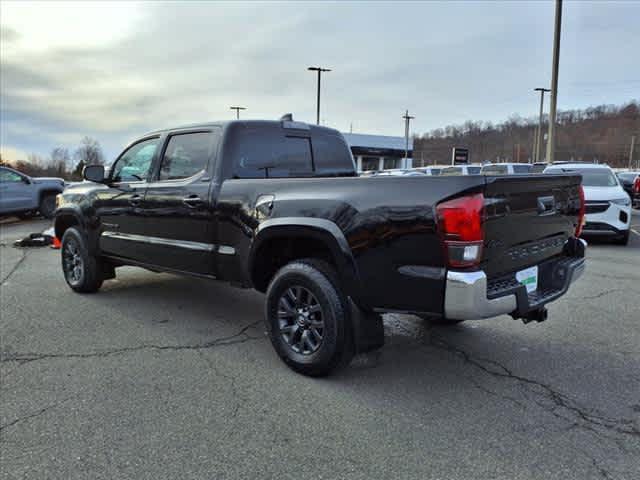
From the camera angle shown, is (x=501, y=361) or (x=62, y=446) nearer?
(x=62, y=446)

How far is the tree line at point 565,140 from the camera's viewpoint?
2618 inches

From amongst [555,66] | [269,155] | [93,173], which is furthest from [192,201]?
[555,66]

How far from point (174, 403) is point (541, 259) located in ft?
9.02

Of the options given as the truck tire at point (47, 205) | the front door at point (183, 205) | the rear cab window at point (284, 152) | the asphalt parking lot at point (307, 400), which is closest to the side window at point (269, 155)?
the rear cab window at point (284, 152)

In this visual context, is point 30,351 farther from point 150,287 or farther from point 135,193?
point 150,287

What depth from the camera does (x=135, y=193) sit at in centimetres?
525

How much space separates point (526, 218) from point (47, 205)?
1618cm

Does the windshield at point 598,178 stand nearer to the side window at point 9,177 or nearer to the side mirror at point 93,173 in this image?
the side mirror at point 93,173

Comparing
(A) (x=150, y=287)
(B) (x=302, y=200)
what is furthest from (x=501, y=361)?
(A) (x=150, y=287)

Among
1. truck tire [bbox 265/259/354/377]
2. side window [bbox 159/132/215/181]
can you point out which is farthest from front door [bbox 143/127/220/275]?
truck tire [bbox 265/259/354/377]

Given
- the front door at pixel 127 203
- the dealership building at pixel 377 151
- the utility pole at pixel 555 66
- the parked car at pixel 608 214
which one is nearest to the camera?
→ the front door at pixel 127 203

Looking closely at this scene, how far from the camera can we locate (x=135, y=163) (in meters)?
5.57

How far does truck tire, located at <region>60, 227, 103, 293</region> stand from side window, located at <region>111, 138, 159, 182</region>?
3.23 feet

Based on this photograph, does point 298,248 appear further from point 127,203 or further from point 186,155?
point 127,203
